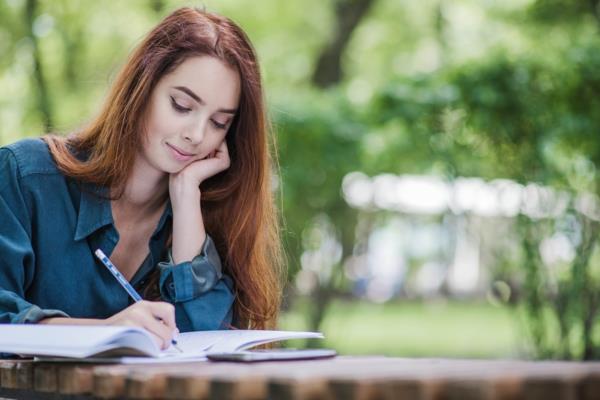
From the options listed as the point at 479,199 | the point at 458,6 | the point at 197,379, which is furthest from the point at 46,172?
the point at 458,6

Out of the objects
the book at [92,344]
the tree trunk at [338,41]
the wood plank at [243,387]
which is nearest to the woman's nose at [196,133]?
the book at [92,344]

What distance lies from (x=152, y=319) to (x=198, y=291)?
644 mm

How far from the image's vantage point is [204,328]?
2578mm

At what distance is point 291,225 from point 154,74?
468cm

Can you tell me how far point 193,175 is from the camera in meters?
2.68

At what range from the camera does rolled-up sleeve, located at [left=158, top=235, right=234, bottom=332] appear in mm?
2570

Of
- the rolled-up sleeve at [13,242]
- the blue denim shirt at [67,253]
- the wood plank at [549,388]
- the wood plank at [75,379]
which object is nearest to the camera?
the wood plank at [549,388]

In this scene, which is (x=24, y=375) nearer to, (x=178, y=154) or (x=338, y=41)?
(x=178, y=154)

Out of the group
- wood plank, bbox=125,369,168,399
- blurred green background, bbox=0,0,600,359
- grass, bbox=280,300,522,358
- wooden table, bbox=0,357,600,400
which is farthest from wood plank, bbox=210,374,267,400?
grass, bbox=280,300,522,358

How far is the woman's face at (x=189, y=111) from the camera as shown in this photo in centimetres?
251

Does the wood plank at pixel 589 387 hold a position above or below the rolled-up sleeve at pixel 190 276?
below

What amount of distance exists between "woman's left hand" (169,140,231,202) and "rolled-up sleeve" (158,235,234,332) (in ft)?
0.49

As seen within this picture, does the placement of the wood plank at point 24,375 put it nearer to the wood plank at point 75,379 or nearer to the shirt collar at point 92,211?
the wood plank at point 75,379

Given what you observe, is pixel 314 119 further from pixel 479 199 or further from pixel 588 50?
pixel 588 50
